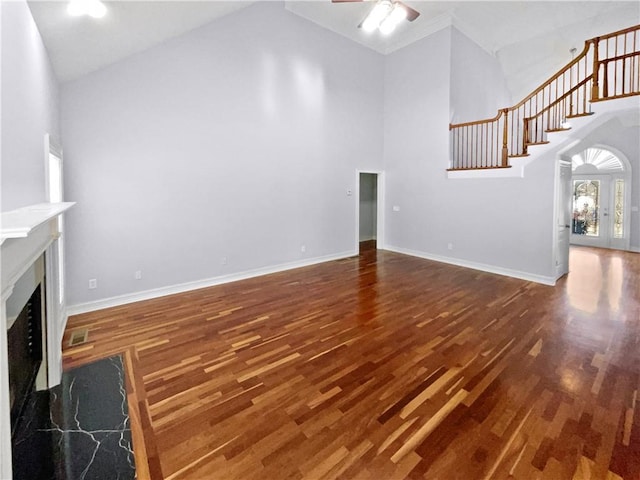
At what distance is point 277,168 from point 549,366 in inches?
189

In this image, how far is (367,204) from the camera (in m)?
9.29

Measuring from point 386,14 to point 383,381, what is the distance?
3.71m

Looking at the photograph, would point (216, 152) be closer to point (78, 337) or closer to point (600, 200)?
point (78, 337)

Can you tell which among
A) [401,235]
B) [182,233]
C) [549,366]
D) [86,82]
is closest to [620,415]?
[549,366]

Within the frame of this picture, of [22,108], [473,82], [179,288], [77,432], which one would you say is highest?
[473,82]

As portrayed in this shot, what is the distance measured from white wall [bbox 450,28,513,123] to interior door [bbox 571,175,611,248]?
311 centimetres

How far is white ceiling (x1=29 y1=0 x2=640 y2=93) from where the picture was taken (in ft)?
9.59

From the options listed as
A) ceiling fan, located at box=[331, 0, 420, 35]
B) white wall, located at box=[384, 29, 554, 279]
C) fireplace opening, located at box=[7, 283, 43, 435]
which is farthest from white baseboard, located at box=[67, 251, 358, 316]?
ceiling fan, located at box=[331, 0, 420, 35]

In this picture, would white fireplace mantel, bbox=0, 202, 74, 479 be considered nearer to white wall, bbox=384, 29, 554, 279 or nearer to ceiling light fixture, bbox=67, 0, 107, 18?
ceiling light fixture, bbox=67, 0, 107, 18

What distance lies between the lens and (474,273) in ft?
19.2

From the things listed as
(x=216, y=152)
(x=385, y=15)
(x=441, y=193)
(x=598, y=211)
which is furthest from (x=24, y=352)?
(x=598, y=211)

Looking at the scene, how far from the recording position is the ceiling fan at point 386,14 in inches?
132

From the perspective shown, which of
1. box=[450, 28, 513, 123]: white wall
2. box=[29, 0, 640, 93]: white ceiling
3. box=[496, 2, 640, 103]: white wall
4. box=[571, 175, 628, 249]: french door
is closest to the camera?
box=[29, 0, 640, 93]: white ceiling

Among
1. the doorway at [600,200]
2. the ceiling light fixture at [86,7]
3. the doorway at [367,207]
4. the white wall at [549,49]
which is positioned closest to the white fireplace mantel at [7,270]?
the ceiling light fixture at [86,7]
